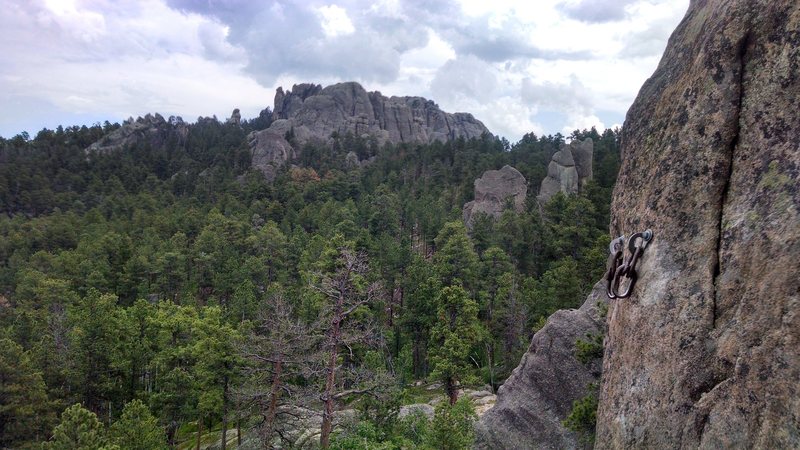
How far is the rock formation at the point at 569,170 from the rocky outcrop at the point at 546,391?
158 ft

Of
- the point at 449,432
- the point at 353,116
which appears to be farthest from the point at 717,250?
the point at 353,116

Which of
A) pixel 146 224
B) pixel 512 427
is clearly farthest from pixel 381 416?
pixel 146 224

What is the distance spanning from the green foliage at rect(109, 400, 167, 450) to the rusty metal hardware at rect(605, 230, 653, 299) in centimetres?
2067

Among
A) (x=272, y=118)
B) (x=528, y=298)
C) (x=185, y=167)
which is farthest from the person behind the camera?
(x=272, y=118)

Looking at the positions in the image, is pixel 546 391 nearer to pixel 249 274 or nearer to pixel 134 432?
pixel 134 432

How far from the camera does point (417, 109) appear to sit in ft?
483

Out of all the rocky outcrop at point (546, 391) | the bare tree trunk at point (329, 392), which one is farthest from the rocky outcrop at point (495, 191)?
the bare tree trunk at point (329, 392)

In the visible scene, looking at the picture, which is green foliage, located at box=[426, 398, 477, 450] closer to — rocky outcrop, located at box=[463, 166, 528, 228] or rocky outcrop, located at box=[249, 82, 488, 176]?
rocky outcrop, located at box=[463, 166, 528, 228]

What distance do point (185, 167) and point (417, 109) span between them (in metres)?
72.2

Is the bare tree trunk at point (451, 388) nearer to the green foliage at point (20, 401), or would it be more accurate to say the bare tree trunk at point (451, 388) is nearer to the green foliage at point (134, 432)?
the green foliage at point (134, 432)

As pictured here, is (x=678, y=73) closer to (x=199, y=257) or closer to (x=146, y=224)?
(x=199, y=257)

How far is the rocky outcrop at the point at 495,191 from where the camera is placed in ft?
209

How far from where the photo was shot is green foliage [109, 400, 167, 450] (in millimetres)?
20469

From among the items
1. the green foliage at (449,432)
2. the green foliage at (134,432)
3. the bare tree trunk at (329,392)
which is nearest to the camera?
the bare tree trunk at (329,392)
